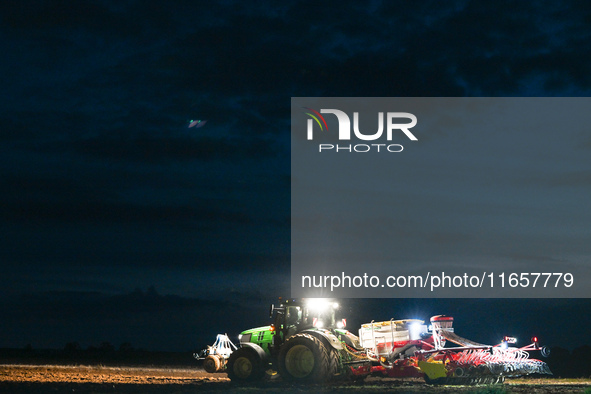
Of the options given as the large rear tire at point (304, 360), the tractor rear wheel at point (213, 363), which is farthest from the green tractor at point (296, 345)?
the tractor rear wheel at point (213, 363)

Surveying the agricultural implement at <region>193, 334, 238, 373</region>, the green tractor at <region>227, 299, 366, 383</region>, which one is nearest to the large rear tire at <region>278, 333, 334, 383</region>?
the green tractor at <region>227, 299, 366, 383</region>

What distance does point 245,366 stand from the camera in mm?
24562

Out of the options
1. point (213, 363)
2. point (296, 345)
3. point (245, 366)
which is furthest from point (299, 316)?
point (213, 363)

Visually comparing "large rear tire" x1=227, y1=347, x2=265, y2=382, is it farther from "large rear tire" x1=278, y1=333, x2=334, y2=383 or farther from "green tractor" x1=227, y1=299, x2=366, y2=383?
"large rear tire" x1=278, y1=333, x2=334, y2=383

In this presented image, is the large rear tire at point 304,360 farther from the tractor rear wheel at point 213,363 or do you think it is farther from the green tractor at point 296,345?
the tractor rear wheel at point 213,363

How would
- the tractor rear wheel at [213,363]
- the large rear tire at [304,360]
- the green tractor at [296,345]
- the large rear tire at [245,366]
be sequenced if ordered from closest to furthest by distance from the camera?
the large rear tire at [304,360], the green tractor at [296,345], the large rear tire at [245,366], the tractor rear wheel at [213,363]

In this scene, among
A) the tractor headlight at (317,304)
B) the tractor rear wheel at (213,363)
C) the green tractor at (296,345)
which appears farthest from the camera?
the tractor rear wheel at (213,363)

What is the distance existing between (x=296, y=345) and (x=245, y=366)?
2.56 metres

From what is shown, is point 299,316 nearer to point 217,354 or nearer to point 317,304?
point 317,304

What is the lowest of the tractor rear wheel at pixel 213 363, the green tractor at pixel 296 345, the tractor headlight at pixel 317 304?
the tractor rear wheel at pixel 213 363

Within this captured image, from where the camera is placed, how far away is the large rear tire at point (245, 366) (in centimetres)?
2419

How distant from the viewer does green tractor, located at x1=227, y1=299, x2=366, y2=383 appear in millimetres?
22688

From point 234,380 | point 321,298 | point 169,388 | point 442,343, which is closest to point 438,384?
point 442,343

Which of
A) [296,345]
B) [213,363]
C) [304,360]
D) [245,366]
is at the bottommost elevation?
[213,363]
